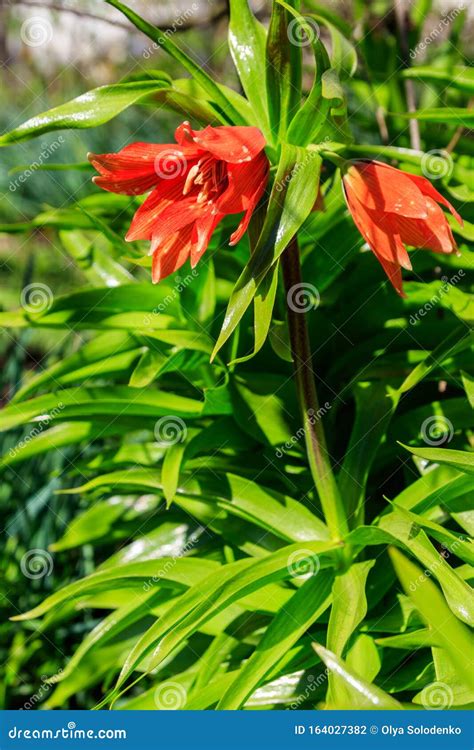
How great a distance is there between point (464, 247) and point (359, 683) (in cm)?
49

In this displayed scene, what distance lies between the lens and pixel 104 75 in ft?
11.3

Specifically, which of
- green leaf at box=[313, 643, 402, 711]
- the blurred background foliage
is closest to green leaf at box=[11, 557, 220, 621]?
the blurred background foliage

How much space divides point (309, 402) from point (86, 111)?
368 mm

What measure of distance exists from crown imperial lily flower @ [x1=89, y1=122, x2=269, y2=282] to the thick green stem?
118 millimetres

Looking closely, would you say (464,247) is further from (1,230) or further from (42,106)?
(42,106)

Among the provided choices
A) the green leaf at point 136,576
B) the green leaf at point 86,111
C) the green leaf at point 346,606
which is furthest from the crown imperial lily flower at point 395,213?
the green leaf at point 136,576

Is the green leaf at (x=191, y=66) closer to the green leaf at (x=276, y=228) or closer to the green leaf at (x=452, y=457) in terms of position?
the green leaf at (x=276, y=228)

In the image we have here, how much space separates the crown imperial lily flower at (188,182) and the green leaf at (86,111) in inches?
1.5

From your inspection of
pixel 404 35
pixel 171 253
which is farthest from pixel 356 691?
pixel 404 35

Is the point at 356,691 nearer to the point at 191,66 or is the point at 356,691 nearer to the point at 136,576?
the point at 136,576

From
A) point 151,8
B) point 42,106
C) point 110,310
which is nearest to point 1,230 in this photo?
point 110,310

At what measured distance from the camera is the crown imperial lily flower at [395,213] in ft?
2.29

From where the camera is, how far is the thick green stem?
819mm

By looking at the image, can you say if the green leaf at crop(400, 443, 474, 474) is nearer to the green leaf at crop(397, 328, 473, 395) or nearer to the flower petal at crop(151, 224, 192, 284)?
the green leaf at crop(397, 328, 473, 395)
